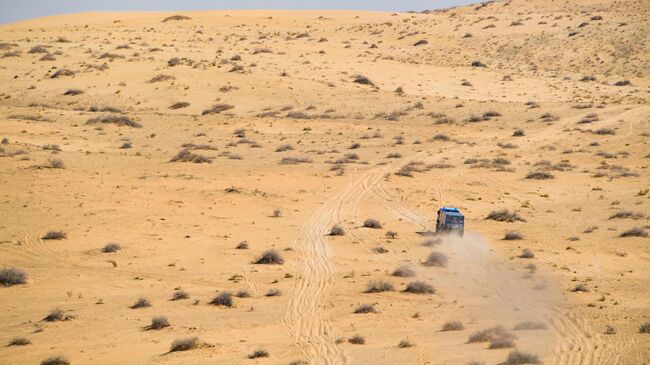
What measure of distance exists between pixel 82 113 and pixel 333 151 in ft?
57.7

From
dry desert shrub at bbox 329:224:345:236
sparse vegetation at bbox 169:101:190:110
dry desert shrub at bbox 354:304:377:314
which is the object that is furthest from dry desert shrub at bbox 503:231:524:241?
sparse vegetation at bbox 169:101:190:110

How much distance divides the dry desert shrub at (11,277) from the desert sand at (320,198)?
0.29ft

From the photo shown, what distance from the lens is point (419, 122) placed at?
193 feet

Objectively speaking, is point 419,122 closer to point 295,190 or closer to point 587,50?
point 295,190

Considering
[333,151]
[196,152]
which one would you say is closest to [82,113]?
[196,152]

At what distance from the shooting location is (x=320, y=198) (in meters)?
39.3

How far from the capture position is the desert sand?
21.5 m

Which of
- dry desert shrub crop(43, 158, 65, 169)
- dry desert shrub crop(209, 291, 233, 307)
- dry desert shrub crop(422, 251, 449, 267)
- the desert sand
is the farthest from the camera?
dry desert shrub crop(43, 158, 65, 169)

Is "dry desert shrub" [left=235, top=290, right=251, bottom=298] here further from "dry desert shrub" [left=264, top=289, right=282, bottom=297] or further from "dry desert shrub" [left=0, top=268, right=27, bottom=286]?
"dry desert shrub" [left=0, top=268, right=27, bottom=286]

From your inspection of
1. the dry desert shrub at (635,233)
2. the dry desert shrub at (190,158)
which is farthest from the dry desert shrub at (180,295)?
the dry desert shrub at (190,158)

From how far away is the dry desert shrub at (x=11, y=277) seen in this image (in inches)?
996

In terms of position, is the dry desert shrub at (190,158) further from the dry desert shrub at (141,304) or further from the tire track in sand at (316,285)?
the dry desert shrub at (141,304)

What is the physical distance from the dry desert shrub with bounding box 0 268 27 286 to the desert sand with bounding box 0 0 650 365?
0.29 feet

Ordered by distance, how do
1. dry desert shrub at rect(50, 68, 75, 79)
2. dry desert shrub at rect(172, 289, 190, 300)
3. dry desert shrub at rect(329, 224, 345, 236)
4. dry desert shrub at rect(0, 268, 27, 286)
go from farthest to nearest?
dry desert shrub at rect(50, 68, 75, 79) < dry desert shrub at rect(329, 224, 345, 236) < dry desert shrub at rect(0, 268, 27, 286) < dry desert shrub at rect(172, 289, 190, 300)
